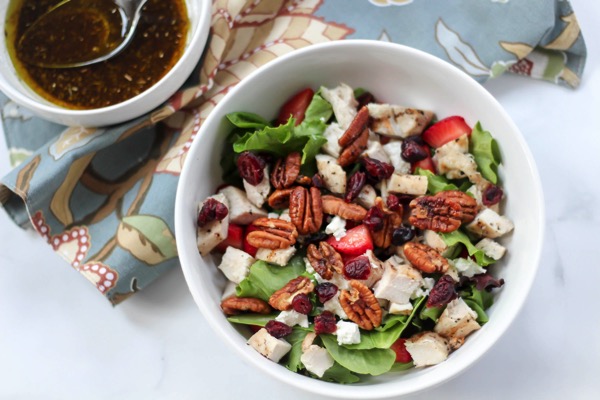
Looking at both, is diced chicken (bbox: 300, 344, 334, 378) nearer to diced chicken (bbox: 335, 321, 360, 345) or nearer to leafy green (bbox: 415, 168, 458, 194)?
diced chicken (bbox: 335, 321, 360, 345)

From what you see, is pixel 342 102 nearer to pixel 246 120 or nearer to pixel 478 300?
pixel 246 120

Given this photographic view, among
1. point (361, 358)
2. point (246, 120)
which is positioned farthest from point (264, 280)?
point (246, 120)

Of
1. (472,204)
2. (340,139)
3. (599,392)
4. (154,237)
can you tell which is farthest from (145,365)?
(599,392)

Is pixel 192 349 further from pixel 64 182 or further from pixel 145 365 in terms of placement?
pixel 64 182

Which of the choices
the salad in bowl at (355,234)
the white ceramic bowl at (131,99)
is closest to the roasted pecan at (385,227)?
the salad in bowl at (355,234)

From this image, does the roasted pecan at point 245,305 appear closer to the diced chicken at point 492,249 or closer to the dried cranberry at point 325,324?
the dried cranberry at point 325,324

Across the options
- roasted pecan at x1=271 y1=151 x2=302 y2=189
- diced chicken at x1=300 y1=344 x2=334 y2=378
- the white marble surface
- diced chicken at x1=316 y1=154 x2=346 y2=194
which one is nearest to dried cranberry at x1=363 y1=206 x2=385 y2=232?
diced chicken at x1=316 y1=154 x2=346 y2=194
